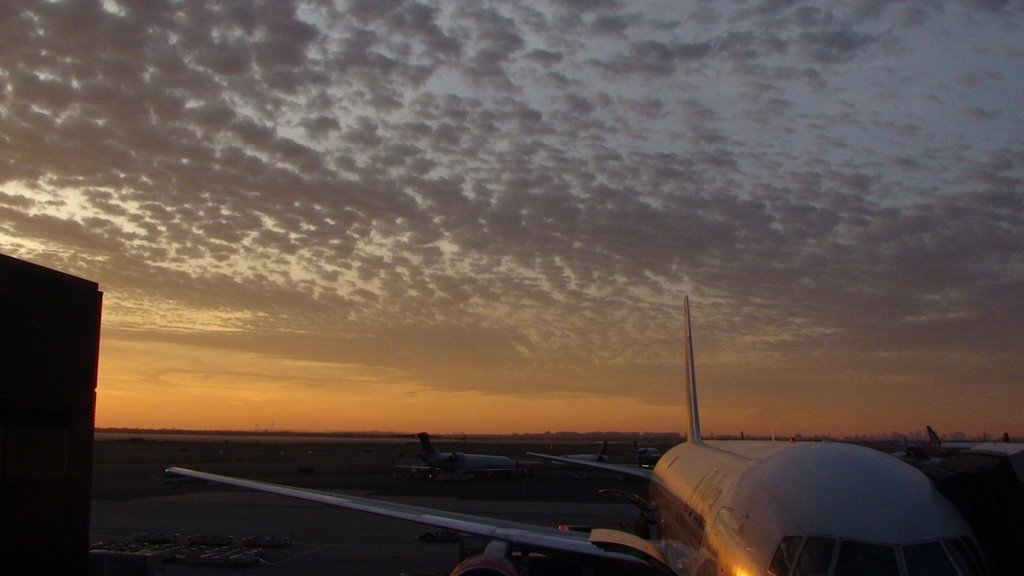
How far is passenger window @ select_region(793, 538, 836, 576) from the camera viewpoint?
8273 millimetres

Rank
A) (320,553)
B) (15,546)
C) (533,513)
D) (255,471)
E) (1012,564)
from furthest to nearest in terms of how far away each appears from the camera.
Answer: (255,471) < (533,513) < (320,553) < (15,546) < (1012,564)

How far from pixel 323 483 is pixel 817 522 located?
53311 millimetres

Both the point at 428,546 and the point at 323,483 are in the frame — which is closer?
the point at 428,546

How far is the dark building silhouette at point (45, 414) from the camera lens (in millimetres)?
16891

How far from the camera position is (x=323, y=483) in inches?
2295

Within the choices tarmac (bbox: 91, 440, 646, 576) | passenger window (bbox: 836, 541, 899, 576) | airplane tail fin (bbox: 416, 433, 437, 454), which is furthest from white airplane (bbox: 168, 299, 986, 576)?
airplane tail fin (bbox: 416, 433, 437, 454)

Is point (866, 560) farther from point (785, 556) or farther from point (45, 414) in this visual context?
point (45, 414)

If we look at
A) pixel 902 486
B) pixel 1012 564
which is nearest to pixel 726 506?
pixel 902 486

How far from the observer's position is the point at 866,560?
8.18 meters

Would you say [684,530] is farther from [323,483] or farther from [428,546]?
[323,483]

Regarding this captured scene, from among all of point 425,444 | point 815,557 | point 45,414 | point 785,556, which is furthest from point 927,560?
point 425,444

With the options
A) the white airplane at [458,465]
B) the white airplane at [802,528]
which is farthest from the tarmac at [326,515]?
the white airplane at [802,528]

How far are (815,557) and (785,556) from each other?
370 millimetres

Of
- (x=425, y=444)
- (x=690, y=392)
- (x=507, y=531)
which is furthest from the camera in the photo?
(x=425, y=444)
